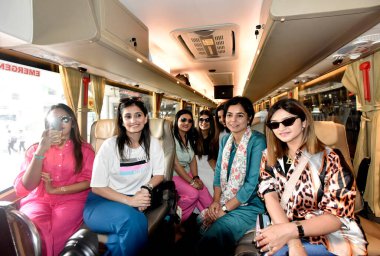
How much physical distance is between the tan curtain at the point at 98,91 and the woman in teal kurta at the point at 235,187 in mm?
2470

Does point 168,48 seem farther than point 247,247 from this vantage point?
Yes

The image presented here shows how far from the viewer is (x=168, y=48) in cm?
437

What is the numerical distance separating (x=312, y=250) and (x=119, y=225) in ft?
4.83

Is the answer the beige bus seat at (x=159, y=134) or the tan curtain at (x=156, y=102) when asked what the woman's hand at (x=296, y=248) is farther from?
the tan curtain at (x=156, y=102)

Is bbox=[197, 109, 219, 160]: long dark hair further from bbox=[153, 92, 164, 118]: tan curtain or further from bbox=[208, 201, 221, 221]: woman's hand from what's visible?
bbox=[153, 92, 164, 118]: tan curtain

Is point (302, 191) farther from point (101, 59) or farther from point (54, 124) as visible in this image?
point (101, 59)

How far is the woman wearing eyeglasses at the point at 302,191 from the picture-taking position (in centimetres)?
143

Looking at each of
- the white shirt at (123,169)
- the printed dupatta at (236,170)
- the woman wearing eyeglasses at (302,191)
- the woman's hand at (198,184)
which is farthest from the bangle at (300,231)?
the woman's hand at (198,184)

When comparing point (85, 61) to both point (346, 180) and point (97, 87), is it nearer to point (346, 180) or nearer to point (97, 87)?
point (97, 87)

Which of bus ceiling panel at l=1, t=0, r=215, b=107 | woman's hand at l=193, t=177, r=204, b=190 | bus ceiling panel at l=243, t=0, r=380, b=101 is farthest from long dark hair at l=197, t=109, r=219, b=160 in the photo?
bus ceiling panel at l=1, t=0, r=215, b=107

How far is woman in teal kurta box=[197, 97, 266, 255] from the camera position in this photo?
192 centimetres

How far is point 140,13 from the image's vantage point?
2.90 meters

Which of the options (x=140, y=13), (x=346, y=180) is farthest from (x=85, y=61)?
(x=346, y=180)

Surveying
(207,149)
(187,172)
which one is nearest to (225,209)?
(187,172)
